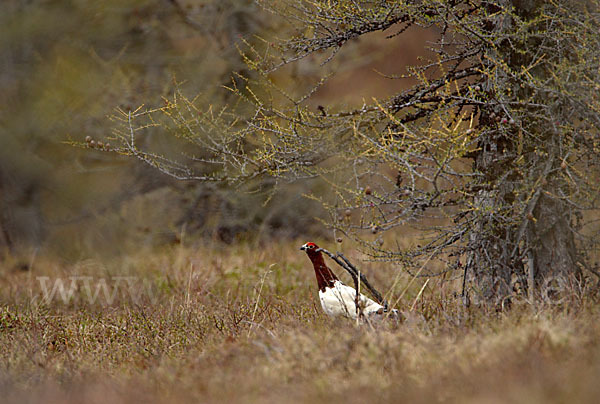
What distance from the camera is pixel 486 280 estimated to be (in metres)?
5.21

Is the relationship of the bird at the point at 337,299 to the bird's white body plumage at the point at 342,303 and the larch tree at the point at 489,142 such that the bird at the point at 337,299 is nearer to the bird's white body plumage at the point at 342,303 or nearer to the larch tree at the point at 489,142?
the bird's white body plumage at the point at 342,303

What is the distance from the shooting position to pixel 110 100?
10.0 m

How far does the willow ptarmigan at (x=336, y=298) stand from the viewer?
4.81m

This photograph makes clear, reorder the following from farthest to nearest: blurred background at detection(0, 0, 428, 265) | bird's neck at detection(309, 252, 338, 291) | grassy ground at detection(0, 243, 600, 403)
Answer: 1. blurred background at detection(0, 0, 428, 265)
2. bird's neck at detection(309, 252, 338, 291)
3. grassy ground at detection(0, 243, 600, 403)

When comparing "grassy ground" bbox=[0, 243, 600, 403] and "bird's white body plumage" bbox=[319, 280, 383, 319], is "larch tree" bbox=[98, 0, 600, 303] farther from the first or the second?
"grassy ground" bbox=[0, 243, 600, 403]

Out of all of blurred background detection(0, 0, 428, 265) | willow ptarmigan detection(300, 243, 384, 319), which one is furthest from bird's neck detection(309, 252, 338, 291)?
blurred background detection(0, 0, 428, 265)

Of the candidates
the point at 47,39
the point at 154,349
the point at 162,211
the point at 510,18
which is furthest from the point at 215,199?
the point at 510,18

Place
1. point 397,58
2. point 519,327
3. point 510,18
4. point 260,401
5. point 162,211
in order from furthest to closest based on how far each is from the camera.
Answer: point 397,58 → point 162,211 → point 510,18 → point 519,327 → point 260,401

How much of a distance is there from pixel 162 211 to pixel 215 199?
934mm

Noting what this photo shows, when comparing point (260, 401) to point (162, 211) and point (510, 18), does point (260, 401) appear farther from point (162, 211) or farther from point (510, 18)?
point (162, 211)

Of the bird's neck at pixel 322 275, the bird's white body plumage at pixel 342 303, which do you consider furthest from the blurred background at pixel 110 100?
the bird's white body plumage at pixel 342 303

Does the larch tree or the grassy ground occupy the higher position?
the larch tree

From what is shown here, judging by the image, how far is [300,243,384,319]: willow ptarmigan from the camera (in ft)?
15.8

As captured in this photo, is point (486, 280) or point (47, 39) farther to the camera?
point (47, 39)
